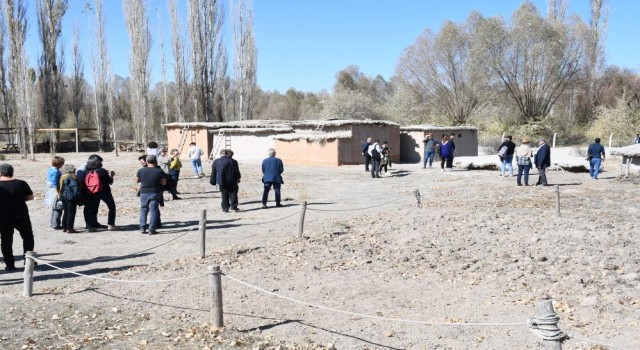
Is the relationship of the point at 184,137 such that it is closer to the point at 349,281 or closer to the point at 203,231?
the point at 203,231

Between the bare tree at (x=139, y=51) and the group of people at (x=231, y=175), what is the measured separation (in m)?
32.7

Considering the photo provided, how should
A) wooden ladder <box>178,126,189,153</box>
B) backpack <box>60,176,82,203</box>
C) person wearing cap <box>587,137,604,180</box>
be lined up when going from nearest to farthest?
backpack <box>60,176,82,203</box>
person wearing cap <box>587,137,604,180</box>
wooden ladder <box>178,126,189,153</box>

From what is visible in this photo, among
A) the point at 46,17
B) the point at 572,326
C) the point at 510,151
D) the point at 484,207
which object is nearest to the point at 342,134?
the point at 510,151

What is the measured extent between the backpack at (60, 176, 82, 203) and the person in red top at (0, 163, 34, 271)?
223 centimetres

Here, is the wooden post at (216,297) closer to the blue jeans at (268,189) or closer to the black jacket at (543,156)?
the blue jeans at (268,189)

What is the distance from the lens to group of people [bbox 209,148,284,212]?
12484 millimetres

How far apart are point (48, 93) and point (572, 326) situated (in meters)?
49.7

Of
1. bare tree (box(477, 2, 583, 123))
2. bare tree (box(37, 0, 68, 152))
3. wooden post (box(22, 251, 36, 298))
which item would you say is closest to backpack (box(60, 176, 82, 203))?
wooden post (box(22, 251, 36, 298))

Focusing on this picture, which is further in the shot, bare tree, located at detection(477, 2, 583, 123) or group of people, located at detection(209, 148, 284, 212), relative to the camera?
bare tree, located at detection(477, 2, 583, 123)

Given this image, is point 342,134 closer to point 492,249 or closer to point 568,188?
point 568,188

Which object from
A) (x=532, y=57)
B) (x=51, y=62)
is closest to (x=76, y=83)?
(x=51, y=62)

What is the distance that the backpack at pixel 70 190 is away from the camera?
10.2 m

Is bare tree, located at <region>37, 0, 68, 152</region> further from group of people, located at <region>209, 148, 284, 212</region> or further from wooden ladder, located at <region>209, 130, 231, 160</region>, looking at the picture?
group of people, located at <region>209, 148, 284, 212</region>

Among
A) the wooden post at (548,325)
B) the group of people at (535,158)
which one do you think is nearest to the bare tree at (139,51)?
the group of people at (535,158)
